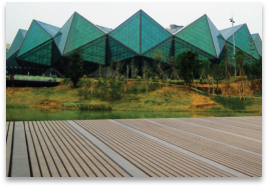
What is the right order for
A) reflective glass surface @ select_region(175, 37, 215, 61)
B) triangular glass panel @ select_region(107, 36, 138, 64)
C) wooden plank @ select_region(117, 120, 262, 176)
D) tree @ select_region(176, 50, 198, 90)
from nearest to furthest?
1. wooden plank @ select_region(117, 120, 262, 176)
2. tree @ select_region(176, 50, 198, 90)
3. triangular glass panel @ select_region(107, 36, 138, 64)
4. reflective glass surface @ select_region(175, 37, 215, 61)

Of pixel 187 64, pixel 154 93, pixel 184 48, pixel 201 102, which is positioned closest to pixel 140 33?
pixel 184 48

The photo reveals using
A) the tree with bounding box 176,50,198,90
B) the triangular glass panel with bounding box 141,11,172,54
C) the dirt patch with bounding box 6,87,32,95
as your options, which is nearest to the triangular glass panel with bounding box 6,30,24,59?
the dirt patch with bounding box 6,87,32,95

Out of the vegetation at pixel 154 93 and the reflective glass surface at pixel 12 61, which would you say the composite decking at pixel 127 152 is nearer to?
the vegetation at pixel 154 93

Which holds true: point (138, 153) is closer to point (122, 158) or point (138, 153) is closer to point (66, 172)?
point (122, 158)

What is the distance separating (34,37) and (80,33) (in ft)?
35.8

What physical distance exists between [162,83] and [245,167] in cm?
2971

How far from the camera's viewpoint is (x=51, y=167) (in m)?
4.93

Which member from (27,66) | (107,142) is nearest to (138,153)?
(107,142)

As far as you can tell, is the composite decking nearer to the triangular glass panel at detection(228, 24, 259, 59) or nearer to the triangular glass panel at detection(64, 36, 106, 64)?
the triangular glass panel at detection(64, 36, 106, 64)

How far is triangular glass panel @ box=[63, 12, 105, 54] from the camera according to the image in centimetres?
4662

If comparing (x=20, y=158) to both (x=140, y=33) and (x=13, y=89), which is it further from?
(x=140, y=33)

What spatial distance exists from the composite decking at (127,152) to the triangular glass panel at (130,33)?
36.0m

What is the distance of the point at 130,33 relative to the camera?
150 feet

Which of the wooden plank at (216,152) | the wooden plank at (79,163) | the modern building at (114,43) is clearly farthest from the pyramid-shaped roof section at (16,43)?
the wooden plank at (79,163)
